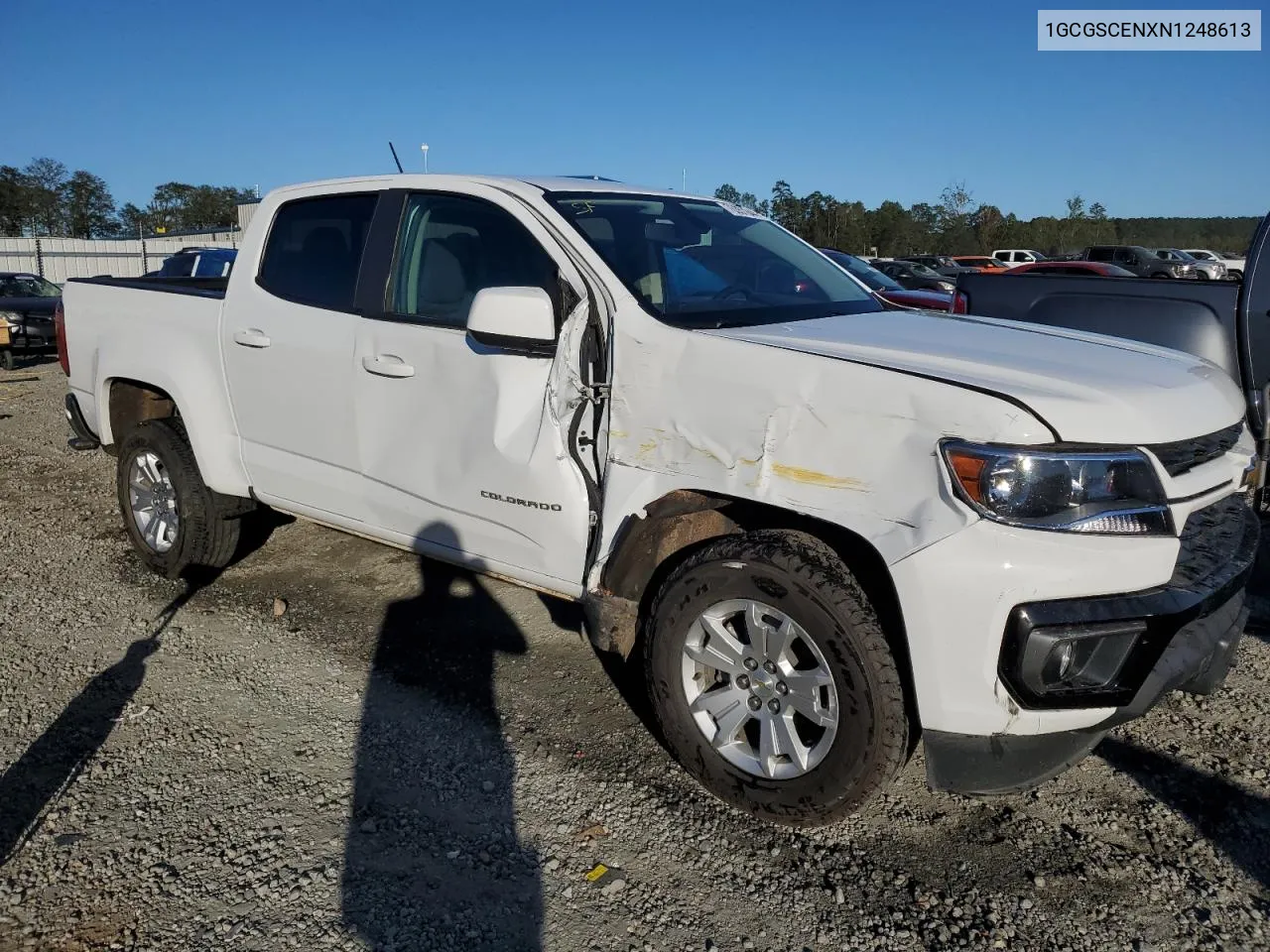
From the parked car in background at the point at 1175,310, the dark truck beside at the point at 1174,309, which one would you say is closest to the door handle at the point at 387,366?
the dark truck beside at the point at 1174,309

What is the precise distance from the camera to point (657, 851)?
2889 millimetres

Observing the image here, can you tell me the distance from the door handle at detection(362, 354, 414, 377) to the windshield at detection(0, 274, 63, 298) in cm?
1554

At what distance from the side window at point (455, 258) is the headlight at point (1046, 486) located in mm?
1652

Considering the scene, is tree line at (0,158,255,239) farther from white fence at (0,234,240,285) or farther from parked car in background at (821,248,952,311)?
parked car in background at (821,248,952,311)

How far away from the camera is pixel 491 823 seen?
3004 millimetres

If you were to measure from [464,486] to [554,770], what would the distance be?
1.03 m

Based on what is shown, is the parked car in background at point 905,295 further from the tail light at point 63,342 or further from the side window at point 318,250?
the tail light at point 63,342

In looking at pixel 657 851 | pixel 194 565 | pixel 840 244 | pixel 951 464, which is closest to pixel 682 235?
pixel 951 464

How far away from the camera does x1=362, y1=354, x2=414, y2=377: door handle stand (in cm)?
367

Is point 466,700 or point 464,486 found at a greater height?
point 464,486

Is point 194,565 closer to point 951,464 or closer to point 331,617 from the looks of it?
point 331,617

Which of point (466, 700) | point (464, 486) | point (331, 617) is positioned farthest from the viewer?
point (331, 617)

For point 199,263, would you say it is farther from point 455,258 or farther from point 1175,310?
point 1175,310

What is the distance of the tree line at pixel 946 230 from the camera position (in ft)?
197
